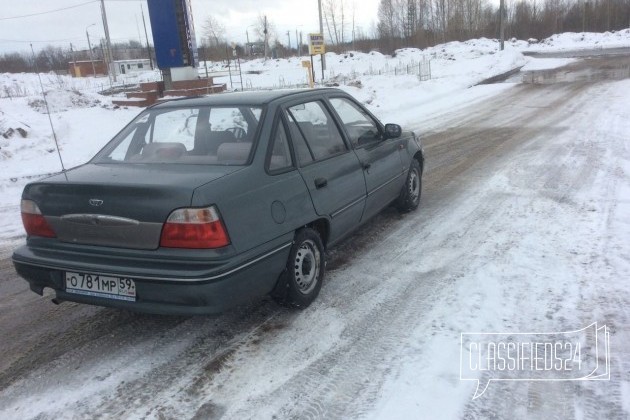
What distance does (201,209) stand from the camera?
3.10m

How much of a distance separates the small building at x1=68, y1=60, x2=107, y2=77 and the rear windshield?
177ft

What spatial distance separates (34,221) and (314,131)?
2.23m

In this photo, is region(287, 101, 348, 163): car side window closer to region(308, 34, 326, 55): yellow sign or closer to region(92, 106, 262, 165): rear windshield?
region(92, 106, 262, 165): rear windshield

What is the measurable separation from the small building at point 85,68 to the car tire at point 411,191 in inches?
2098

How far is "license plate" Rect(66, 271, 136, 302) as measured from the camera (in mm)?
3227

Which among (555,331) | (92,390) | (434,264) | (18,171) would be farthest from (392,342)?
(18,171)

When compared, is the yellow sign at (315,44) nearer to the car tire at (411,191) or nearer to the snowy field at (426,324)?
the snowy field at (426,324)

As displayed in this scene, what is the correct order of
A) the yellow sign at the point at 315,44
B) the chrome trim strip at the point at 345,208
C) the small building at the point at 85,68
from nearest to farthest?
the chrome trim strip at the point at 345,208
the yellow sign at the point at 315,44
the small building at the point at 85,68

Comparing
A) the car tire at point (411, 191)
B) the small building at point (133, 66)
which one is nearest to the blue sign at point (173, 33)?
the car tire at point (411, 191)

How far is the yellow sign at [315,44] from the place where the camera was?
2046 centimetres

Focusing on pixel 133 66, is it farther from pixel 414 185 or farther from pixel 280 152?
pixel 280 152

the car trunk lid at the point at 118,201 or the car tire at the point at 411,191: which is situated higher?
the car trunk lid at the point at 118,201

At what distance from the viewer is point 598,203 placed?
5.86 metres

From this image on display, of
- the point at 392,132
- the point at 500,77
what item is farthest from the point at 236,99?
the point at 500,77
